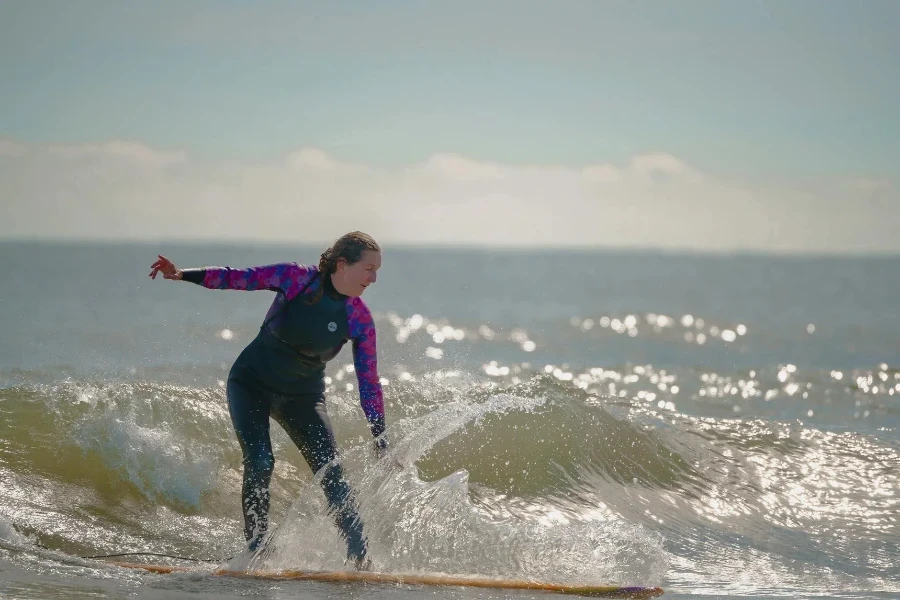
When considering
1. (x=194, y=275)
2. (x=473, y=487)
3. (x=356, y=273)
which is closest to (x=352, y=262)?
(x=356, y=273)

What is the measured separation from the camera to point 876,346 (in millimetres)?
24547

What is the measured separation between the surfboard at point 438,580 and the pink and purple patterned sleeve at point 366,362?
2.61ft

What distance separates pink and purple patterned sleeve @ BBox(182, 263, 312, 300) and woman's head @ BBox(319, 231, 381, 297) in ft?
0.51

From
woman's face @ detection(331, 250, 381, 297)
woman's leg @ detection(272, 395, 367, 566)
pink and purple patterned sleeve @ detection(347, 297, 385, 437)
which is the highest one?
woman's face @ detection(331, 250, 381, 297)

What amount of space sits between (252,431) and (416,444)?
1028mm

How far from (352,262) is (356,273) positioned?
66 mm

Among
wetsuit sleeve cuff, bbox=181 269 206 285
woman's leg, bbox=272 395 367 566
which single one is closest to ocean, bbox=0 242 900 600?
woman's leg, bbox=272 395 367 566

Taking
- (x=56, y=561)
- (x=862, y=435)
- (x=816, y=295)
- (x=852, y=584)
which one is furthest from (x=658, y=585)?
(x=816, y=295)

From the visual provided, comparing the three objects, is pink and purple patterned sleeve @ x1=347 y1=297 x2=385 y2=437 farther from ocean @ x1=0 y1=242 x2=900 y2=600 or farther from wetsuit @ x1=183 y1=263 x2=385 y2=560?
ocean @ x1=0 y1=242 x2=900 y2=600

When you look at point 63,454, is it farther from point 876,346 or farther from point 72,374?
point 876,346

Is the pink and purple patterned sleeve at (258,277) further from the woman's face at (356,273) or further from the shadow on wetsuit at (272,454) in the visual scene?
the shadow on wetsuit at (272,454)

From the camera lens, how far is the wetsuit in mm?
5125

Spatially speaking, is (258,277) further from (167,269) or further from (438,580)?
(438,580)

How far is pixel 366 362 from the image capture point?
523 cm
